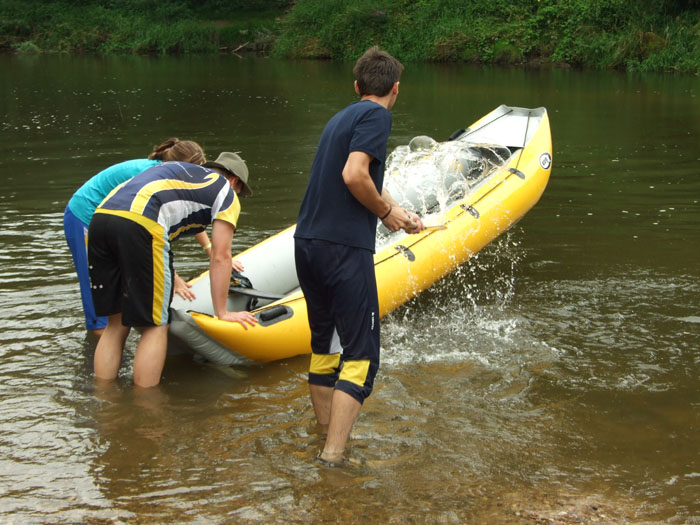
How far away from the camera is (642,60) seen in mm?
23219

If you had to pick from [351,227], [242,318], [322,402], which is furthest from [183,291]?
Result: [351,227]

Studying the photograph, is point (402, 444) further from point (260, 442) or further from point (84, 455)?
point (84, 455)

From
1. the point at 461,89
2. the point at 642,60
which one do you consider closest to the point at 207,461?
the point at 461,89

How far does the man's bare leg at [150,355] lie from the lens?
4.34 meters

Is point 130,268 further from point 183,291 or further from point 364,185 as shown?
point 364,185

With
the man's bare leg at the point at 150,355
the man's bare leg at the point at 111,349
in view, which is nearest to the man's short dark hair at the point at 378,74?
the man's bare leg at the point at 150,355

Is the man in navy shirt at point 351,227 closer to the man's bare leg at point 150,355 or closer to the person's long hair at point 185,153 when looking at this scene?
the man's bare leg at point 150,355

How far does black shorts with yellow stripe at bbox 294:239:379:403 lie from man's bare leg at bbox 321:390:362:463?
32 millimetres

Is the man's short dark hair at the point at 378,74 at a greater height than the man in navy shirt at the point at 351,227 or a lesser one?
greater

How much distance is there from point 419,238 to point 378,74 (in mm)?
2382

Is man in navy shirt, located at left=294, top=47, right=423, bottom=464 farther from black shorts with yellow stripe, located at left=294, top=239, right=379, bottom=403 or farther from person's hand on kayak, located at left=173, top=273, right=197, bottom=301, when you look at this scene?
person's hand on kayak, located at left=173, top=273, right=197, bottom=301

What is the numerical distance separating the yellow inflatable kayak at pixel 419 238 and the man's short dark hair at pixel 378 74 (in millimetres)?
1141

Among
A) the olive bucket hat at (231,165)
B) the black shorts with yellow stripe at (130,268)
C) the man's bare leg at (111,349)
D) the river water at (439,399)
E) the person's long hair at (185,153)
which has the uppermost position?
the person's long hair at (185,153)

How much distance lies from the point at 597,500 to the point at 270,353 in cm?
212
